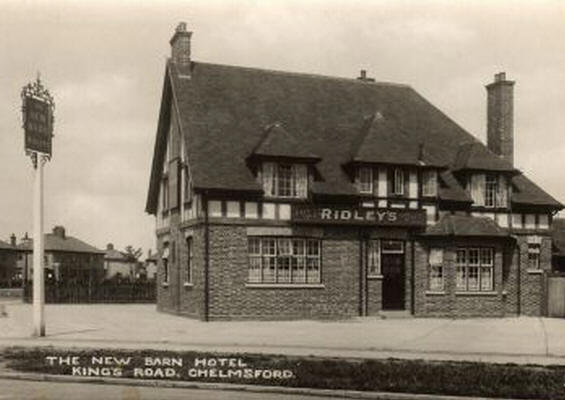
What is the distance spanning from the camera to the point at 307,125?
1228 inches

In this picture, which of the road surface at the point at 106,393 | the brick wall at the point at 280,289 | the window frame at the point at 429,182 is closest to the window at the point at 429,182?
the window frame at the point at 429,182

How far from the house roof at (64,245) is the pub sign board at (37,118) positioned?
275ft

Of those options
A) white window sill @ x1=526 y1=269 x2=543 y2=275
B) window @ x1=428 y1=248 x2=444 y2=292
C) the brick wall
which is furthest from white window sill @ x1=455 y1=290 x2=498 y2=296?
the brick wall

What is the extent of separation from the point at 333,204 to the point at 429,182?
13.0 feet

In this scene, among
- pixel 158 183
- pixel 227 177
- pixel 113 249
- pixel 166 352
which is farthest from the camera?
pixel 113 249

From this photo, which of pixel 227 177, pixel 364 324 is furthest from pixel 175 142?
pixel 364 324

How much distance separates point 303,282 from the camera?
28.7 meters

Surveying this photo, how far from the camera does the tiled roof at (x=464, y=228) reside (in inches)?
1184

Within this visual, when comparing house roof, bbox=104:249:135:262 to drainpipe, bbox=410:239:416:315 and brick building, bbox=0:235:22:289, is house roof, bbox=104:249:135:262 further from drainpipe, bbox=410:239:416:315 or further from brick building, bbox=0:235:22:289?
drainpipe, bbox=410:239:416:315

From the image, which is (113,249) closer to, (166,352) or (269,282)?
(269,282)

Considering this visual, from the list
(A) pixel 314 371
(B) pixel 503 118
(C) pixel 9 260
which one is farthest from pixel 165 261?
(C) pixel 9 260

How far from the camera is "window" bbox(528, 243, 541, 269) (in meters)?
32.3

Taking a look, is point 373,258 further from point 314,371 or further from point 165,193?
point 314,371

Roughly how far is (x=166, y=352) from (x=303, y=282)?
40.6 feet
